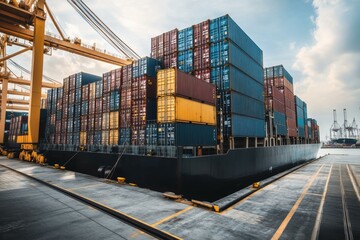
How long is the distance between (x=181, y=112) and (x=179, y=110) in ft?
0.80

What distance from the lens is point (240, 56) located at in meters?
19.8

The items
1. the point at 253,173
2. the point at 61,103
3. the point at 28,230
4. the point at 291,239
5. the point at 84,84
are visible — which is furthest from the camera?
the point at 61,103

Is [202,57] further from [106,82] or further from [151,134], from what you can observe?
[106,82]

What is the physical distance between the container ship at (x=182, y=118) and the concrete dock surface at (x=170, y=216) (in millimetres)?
2366

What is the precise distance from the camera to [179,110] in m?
13.3

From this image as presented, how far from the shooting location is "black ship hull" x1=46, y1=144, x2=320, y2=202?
10859 millimetres

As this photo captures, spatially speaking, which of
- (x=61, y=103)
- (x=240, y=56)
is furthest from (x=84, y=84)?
(x=240, y=56)

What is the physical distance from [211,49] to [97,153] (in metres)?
14.5

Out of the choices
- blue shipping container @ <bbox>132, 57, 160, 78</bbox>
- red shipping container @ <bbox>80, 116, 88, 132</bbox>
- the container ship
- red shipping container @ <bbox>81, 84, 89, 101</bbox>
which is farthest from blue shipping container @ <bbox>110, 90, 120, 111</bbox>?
red shipping container @ <bbox>81, 84, 89, 101</bbox>

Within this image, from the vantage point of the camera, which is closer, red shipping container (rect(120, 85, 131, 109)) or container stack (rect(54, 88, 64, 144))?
red shipping container (rect(120, 85, 131, 109))

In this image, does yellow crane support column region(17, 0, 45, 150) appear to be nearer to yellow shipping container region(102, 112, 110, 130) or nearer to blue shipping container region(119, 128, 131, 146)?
yellow shipping container region(102, 112, 110, 130)

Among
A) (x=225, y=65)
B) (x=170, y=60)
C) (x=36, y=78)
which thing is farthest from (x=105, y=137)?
(x=36, y=78)

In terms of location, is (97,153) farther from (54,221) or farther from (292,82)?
(292,82)

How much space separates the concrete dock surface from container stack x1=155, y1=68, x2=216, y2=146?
13.8 feet
